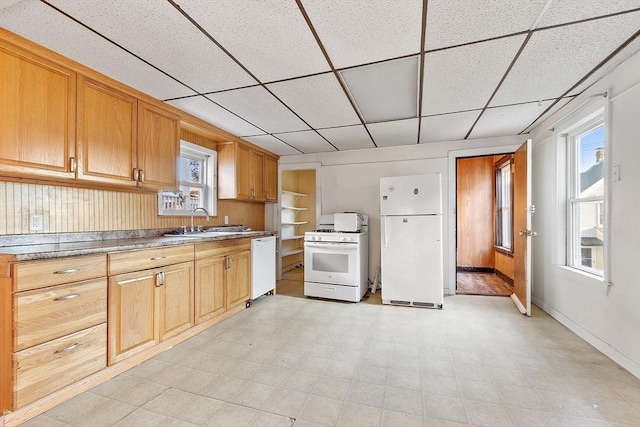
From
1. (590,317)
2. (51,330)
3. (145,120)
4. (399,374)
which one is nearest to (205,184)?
(145,120)

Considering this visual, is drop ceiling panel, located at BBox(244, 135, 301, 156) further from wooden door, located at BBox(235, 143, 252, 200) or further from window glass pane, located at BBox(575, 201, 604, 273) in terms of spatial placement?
window glass pane, located at BBox(575, 201, 604, 273)

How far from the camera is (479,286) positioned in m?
4.47

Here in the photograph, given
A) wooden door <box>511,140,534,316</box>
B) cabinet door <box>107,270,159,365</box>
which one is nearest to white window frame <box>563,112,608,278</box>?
wooden door <box>511,140,534,316</box>

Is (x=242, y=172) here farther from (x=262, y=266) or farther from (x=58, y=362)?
(x=58, y=362)

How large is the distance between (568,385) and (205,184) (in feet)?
13.4

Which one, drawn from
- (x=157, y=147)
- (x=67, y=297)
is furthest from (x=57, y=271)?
(x=157, y=147)

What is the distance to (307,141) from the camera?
4.05 meters

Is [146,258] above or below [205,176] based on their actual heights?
below

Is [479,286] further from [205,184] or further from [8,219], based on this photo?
[8,219]

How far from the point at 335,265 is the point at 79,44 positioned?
3162 mm

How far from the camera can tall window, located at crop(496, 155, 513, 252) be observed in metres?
5.02

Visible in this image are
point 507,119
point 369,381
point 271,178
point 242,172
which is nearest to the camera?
point 369,381

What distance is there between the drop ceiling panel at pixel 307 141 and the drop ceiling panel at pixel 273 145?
0.43 feet

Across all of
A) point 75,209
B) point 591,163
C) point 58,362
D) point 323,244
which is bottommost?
point 58,362
